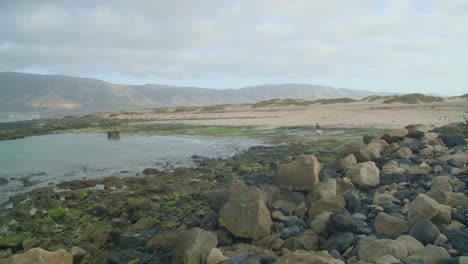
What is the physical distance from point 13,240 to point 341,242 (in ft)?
23.5

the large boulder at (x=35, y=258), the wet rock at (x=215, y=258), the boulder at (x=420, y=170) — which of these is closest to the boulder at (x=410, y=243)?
the wet rock at (x=215, y=258)

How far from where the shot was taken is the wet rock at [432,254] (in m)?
4.95

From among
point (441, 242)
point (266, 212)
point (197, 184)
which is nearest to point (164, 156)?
point (197, 184)

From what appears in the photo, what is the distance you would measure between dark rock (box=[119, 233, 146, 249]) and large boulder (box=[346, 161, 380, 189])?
490 cm

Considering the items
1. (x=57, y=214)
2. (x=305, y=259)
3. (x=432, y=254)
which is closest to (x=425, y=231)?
(x=432, y=254)

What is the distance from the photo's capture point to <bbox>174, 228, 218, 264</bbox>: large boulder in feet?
20.0

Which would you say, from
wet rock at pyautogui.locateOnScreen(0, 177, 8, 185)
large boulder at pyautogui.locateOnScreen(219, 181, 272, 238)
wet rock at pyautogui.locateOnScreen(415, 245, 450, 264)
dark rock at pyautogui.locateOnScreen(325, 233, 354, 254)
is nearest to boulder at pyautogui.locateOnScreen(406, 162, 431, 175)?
dark rock at pyautogui.locateOnScreen(325, 233, 354, 254)

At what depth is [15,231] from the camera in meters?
9.95

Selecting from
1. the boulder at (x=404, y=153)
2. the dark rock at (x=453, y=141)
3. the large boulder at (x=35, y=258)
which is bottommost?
the large boulder at (x=35, y=258)

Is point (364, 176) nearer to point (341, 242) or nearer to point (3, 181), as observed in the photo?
point (341, 242)

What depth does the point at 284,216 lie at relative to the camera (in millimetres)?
7738

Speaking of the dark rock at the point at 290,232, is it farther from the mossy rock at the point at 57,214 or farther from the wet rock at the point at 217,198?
the mossy rock at the point at 57,214

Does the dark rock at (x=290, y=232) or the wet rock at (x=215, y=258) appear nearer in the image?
the wet rock at (x=215, y=258)

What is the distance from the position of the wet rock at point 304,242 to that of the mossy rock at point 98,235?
4.10 m
